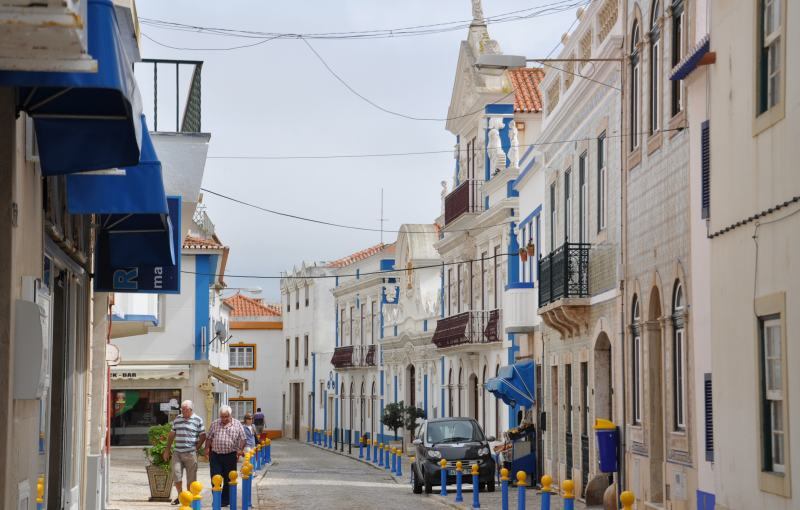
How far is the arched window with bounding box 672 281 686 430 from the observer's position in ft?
60.1

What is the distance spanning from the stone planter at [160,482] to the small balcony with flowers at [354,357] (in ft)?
125

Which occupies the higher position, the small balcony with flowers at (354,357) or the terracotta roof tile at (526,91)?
the terracotta roof tile at (526,91)

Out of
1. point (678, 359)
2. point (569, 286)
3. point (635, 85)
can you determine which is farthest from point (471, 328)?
point (678, 359)

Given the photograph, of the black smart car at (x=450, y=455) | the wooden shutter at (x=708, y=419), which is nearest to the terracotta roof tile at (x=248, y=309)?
the black smart car at (x=450, y=455)

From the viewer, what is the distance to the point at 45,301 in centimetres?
960

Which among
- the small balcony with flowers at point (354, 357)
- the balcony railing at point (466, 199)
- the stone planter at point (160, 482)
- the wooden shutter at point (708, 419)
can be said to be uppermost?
the balcony railing at point (466, 199)

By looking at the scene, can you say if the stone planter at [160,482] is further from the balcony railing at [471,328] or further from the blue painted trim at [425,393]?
the blue painted trim at [425,393]

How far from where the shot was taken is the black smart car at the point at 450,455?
2912 centimetres

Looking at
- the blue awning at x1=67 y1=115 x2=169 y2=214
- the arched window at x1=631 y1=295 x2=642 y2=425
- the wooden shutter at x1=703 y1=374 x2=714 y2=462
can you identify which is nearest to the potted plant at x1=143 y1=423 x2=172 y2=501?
the arched window at x1=631 y1=295 x2=642 y2=425

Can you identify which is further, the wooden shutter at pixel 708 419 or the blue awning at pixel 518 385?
the blue awning at pixel 518 385

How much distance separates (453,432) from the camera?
30.5m

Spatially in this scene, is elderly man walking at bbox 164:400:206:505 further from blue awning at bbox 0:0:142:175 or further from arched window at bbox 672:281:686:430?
blue awning at bbox 0:0:142:175

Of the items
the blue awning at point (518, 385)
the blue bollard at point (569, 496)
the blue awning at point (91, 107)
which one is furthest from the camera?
the blue awning at point (518, 385)

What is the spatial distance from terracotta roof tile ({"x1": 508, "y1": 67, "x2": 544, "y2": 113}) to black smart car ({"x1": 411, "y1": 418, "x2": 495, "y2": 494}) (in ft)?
43.8
